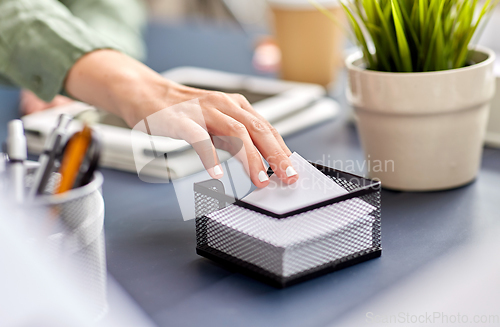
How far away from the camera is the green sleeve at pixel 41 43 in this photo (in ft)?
2.15

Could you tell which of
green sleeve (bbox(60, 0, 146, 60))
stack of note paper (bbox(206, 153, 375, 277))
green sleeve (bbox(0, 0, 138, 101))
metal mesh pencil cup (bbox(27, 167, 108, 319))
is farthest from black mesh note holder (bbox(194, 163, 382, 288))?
green sleeve (bbox(60, 0, 146, 60))

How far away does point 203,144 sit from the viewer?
20.3 inches

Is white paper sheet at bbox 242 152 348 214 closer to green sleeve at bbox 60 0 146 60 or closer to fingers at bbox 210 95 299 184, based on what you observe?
fingers at bbox 210 95 299 184

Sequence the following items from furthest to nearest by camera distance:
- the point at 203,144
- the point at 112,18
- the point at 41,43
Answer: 1. the point at 112,18
2. the point at 41,43
3. the point at 203,144

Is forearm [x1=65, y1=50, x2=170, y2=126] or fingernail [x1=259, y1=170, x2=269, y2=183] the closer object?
fingernail [x1=259, y1=170, x2=269, y2=183]

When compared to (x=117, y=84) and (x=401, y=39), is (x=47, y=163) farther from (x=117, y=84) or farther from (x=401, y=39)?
(x=401, y=39)

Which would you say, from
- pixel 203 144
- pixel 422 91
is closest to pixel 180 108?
pixel 203 144

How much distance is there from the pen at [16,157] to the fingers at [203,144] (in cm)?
16

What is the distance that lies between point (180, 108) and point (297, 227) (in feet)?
0.65

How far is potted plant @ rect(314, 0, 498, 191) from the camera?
1.91 ft

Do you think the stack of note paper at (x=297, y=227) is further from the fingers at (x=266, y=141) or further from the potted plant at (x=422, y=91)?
the potted plant at (x=422, y=91)

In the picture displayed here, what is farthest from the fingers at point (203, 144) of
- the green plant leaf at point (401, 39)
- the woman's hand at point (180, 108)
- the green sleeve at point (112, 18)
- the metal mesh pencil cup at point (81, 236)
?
the green sleeve at point (112, 18)

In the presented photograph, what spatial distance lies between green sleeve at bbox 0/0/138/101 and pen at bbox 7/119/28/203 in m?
0.24

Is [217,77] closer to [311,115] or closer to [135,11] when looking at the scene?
[311,115]
